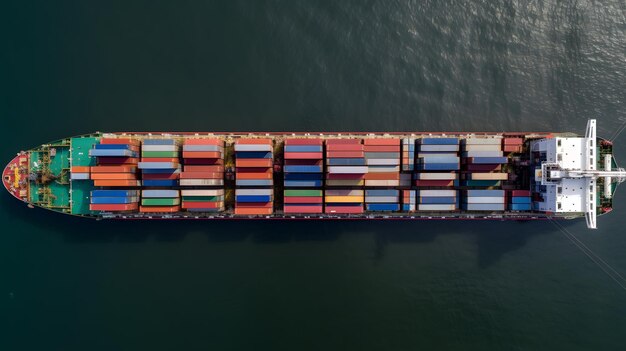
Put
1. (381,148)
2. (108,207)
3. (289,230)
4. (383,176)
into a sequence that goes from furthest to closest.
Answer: (289,230), (383,176), (381,148), (108,207)

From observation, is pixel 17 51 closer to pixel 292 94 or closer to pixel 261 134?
pixel 261 134

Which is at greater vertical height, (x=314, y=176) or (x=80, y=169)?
(x=80, y=169)

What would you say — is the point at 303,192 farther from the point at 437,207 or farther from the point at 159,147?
the point at 159,147

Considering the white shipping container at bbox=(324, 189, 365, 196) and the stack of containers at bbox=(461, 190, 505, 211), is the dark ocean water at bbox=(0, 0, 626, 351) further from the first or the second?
the white shipping container at bbox=(324, 189, 365, 196)

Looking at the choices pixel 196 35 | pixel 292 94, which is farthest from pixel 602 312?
pixel 196 35

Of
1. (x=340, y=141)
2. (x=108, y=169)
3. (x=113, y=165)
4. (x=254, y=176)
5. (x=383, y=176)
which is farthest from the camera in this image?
(x=383, y=176)

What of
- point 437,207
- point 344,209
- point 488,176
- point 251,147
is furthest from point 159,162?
point 488,176
